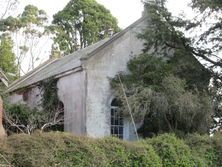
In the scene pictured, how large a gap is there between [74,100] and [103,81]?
7.08ft

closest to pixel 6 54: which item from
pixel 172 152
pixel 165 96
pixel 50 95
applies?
pixel 50 95

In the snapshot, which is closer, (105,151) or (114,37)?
(105,151)

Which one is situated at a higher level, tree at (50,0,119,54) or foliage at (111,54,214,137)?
tree at (50,0,119,54)

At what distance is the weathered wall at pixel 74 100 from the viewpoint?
27328 millimetres

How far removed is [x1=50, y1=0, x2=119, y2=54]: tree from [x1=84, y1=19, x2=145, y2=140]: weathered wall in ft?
85.6

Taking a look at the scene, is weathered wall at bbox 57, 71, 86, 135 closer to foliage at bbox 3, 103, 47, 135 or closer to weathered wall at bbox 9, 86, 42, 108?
foliage at bbox 3, 103, 47, 135

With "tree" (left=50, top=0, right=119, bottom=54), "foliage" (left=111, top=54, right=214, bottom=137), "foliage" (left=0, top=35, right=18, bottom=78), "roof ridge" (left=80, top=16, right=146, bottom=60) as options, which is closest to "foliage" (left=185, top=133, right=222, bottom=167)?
"foliage" (left=111, top=54, right=214, bottom=137)

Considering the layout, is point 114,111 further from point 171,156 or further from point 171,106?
point 171,156

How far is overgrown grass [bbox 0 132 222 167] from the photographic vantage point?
557 inches

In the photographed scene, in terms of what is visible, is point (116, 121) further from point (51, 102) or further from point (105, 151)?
point (105, 151)

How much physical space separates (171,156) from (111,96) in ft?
35.5

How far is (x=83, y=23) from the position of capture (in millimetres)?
54812

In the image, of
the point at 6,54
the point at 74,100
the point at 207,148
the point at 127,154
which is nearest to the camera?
the point at 127,154

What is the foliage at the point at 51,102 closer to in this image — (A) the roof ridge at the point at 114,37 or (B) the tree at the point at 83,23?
(A) the roof ridge at the point at 114,37
